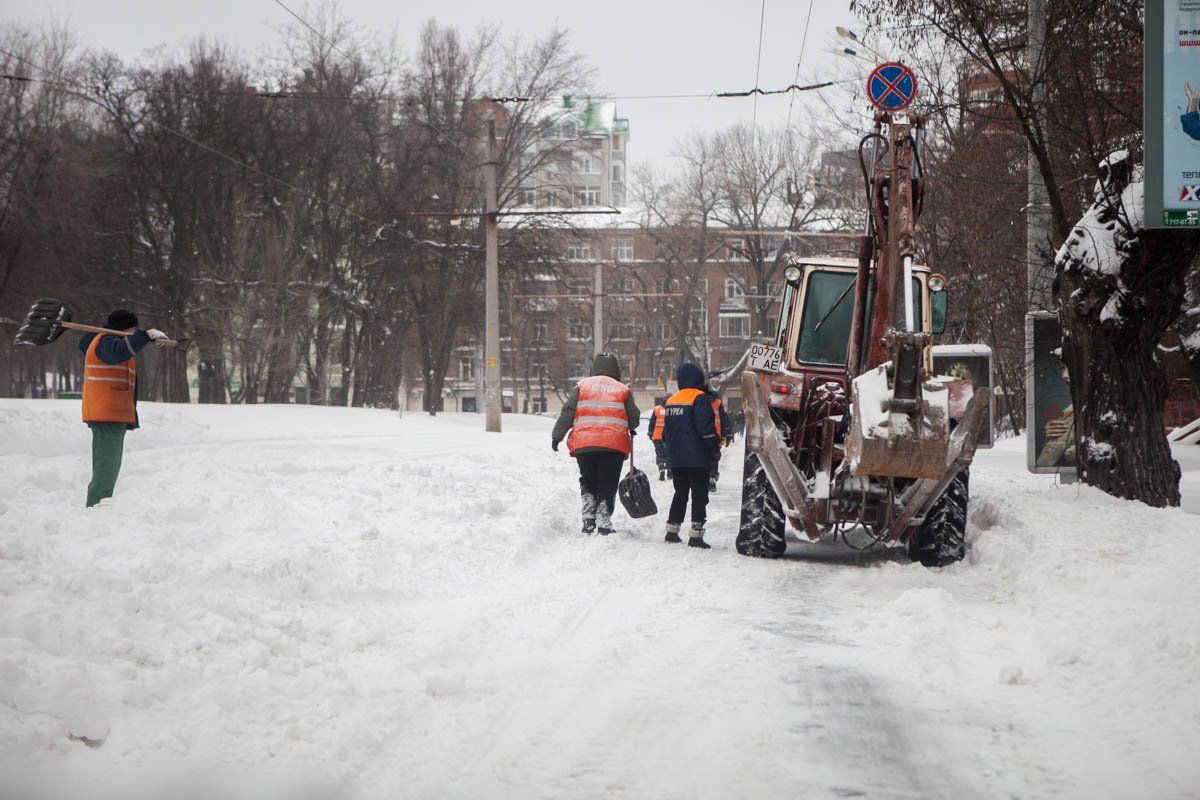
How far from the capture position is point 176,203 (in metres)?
37.4

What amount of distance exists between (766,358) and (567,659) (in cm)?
572

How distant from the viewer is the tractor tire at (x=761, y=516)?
10734mm

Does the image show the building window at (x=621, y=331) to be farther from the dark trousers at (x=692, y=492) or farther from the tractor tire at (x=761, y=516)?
the tractor tire at (x=761, y=516)

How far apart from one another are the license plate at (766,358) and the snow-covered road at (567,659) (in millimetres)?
1791

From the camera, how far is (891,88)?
11.6 metres

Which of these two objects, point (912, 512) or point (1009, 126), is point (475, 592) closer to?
point (912, 512)

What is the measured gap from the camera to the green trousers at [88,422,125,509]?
33.9 ft

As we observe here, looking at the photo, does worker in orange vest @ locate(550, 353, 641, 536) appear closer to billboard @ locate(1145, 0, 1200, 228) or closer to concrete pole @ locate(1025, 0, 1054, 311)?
concrete pole @ locate(1025, 0, 1054, 311)

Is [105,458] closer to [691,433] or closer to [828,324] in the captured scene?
[691,433]

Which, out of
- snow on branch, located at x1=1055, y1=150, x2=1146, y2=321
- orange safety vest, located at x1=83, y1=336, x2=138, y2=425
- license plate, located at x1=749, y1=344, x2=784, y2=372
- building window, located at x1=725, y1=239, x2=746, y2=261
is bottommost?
orange safety vest, located at x1=83, y1=336, x2=138, y2=425

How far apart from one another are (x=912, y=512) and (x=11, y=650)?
6908 millimetres

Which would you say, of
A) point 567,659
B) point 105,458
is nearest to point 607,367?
point 105,458

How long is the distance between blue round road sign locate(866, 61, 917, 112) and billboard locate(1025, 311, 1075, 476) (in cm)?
418

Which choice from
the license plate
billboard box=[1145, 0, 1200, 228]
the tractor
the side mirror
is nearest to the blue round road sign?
the tractor
